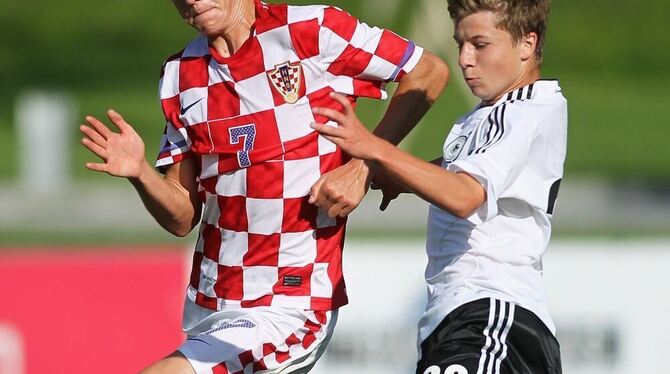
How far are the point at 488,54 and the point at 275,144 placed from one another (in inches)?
33.3

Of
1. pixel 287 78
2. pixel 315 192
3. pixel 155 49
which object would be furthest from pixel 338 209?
pixel 155 49

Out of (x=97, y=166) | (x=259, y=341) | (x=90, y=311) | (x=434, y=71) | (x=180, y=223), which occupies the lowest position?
(x=90, y=311)

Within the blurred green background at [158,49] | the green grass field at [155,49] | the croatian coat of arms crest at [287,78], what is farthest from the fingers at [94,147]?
the green grass field at [155,49]

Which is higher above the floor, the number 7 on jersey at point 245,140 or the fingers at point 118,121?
the fingers at point 118,121

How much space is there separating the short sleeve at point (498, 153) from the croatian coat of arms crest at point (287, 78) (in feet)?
2.41

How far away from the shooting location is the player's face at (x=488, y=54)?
12.5 feet

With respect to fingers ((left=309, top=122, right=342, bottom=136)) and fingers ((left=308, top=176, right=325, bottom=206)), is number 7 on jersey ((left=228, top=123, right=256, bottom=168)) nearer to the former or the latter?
fingers ((left=308, top=176, right=325, bottom=206))

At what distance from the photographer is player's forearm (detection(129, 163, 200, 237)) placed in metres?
4.31

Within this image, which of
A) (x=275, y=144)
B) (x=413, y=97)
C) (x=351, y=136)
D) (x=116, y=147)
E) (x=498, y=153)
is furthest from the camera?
(x=413, y=97)

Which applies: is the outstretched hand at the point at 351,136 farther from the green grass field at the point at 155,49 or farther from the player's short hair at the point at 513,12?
the green grass field at the point at 155,49

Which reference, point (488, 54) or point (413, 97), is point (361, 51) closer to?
point (413, 97)

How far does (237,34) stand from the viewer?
4.32m

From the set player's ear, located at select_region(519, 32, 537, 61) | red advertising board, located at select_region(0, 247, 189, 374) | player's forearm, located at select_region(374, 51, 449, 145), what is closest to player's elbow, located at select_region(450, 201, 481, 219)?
player's ear, located at select_region(519, 32, 537, 61)

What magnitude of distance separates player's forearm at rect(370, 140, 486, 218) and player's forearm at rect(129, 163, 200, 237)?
3.56 ft
